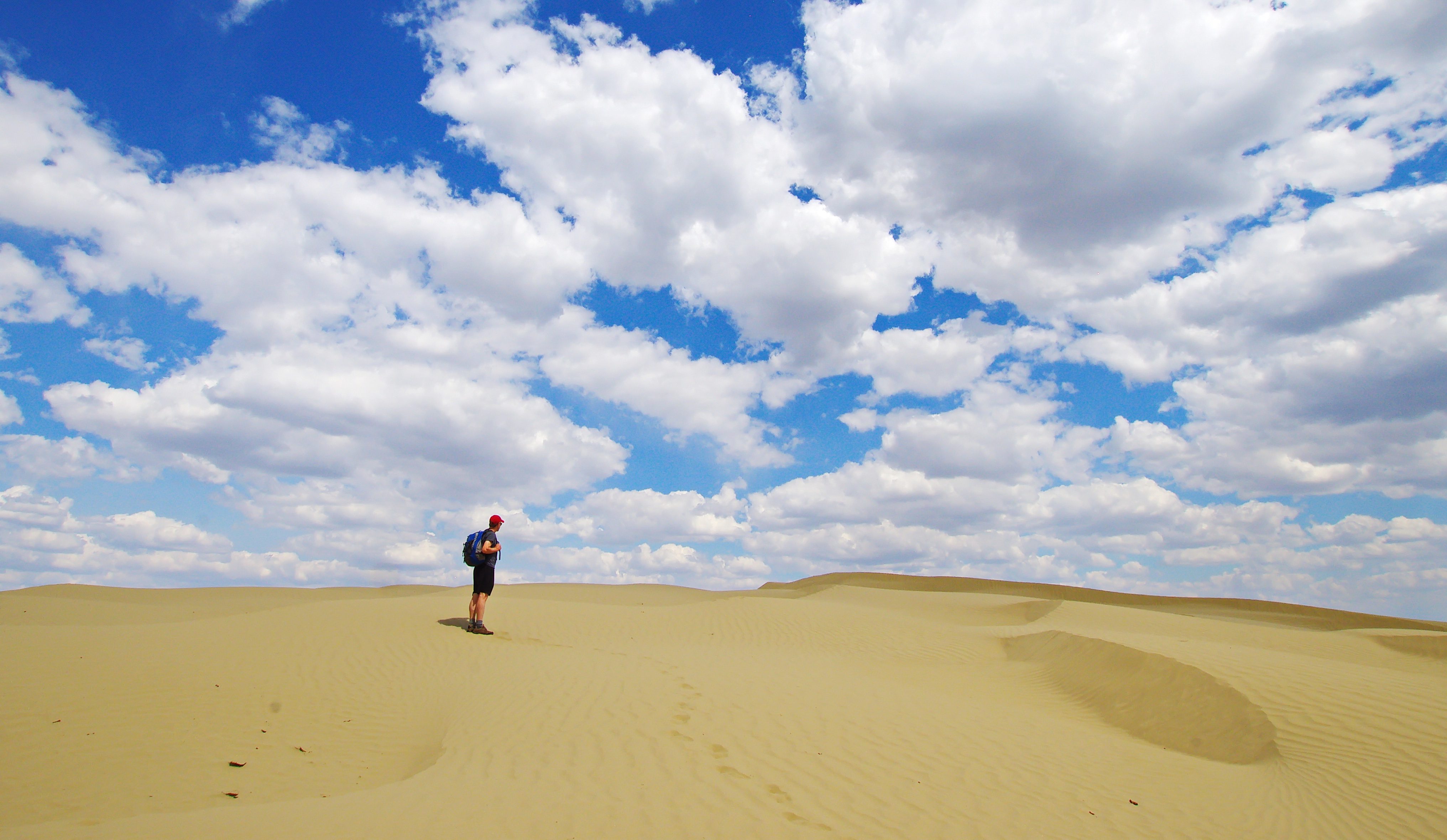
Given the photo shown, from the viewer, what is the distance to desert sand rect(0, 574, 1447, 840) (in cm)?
587

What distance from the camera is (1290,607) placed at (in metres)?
40.9

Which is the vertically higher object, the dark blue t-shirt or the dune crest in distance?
the dark blue t-shirt

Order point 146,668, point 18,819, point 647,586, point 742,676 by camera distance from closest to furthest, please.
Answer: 1. point 18,819
2. point 146,668
3. point 742,676
4. point 647,586

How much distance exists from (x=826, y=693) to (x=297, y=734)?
6747 mm

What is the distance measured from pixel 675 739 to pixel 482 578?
306 inches

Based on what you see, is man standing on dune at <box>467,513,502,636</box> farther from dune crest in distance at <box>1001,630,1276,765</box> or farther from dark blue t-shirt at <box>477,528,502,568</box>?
dune crest in distance at <box>1001,630,1276,765</box>

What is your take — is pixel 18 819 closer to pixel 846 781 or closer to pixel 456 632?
pixel 846 781

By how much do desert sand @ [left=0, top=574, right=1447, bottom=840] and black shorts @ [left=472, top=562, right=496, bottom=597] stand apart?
1.06 metres

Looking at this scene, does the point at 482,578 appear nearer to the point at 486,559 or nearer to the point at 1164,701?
the point at 486,559

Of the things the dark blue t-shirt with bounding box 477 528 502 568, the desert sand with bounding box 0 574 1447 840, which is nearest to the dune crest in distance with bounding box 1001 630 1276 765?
the desert sand with bounding box 0 574 1447 840

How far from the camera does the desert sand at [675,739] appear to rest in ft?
19.3

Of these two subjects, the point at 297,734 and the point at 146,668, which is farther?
the point at 146,668

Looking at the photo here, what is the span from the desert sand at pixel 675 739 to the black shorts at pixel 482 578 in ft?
3.49

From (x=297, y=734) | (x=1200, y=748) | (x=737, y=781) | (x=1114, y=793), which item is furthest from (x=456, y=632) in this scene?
(x=1200, y=748)
